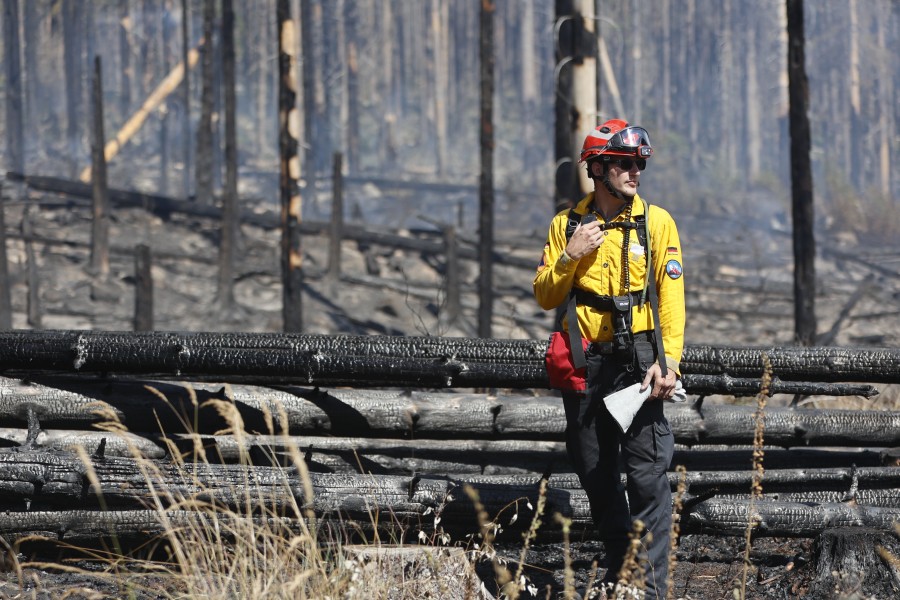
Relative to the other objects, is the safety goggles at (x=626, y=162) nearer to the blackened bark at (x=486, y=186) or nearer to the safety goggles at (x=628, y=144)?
the safety goggles at (x=628, y=144)

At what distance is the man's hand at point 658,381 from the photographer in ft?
13.3

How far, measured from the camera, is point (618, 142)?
4102 mm

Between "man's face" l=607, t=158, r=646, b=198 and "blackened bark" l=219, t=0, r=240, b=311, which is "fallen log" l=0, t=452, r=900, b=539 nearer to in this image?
"man's face" l=607, t=158, r=646, b=198

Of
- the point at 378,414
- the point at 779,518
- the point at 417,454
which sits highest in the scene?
the point at 378,414

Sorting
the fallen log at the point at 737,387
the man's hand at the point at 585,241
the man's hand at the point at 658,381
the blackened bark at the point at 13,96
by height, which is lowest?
the fallen log at the point at 737,387

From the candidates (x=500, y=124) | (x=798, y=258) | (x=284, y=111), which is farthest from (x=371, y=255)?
(x=500, y=124)

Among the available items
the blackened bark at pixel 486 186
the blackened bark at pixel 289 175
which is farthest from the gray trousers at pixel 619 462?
the blackened bark at pixel 486 186

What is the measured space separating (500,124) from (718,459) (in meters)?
59.5

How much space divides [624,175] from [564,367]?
0.77 m

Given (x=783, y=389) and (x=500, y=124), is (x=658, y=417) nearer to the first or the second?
(x=783, y=389)

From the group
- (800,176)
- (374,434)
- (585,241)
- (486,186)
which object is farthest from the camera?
(486,186)

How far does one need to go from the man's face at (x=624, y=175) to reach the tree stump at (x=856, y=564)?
165cm

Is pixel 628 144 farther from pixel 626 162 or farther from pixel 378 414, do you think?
pixel 378 414

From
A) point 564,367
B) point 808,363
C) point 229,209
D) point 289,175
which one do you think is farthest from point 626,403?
point 229,209
